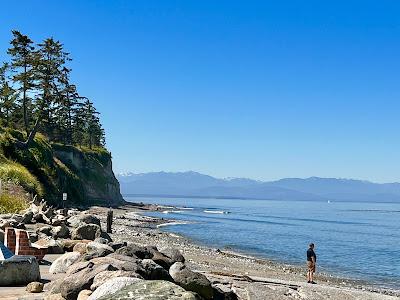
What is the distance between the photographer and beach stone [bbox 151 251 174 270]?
14.4 metres

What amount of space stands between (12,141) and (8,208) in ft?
68.7

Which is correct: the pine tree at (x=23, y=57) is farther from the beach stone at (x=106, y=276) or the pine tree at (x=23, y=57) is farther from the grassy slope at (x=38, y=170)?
the beach stone at (x=106, y=276)

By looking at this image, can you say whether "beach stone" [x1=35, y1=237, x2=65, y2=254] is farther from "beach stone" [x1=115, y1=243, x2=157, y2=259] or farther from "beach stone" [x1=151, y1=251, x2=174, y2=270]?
"beach stone" [x1=151, y1=251, x2=174, y2=270]

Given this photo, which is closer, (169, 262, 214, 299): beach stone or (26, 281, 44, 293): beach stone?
(26, 281, 44, 293): beach stone

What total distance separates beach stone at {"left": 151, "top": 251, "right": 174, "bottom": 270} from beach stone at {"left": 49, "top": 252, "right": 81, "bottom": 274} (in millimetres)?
2597

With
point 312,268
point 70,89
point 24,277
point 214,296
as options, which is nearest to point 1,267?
point 24,277

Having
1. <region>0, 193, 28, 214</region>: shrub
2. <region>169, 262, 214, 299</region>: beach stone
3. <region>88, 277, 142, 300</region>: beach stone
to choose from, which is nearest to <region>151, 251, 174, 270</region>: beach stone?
<region>169, 262, 214, 299</region>: beach stone

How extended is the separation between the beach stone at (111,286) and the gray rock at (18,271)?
13.5 ft

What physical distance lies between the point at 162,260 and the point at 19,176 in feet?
110

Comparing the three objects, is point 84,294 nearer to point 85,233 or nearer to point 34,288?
point 34,288

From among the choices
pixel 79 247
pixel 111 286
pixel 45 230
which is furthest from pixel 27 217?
pixel 111 286

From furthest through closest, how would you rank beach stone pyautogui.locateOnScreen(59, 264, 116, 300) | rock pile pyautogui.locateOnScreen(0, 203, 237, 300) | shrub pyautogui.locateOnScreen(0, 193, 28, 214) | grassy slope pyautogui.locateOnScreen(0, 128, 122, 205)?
grassy slope pyautogui.locateOnScreen(0, 128, 122, 205), shrub pyautogui.locateOnScreen(0, 193, 28, 214), beach stone pyautogui.locateOnScreen(59, 264, 116, 300), rock pile pyautogui.locateOnScreen(0, 203, 237, 300)

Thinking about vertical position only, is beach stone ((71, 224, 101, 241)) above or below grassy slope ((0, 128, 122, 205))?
below

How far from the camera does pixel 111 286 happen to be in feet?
32.5
